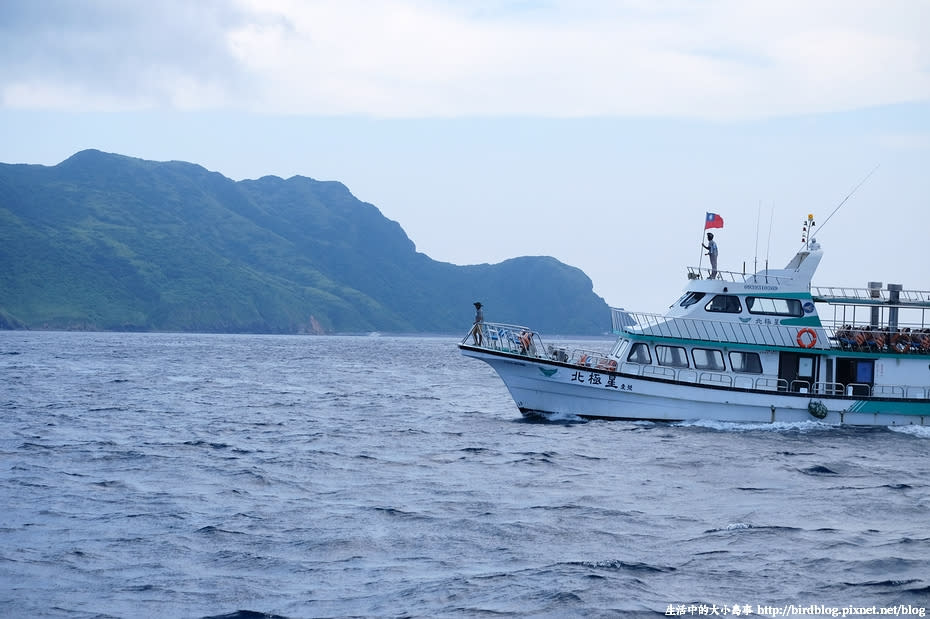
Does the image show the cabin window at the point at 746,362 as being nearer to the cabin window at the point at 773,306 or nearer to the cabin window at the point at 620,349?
the cabin window at the point at 773,306

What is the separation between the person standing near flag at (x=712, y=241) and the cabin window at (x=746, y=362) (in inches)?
133

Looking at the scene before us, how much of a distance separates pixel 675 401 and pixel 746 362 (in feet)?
11.5

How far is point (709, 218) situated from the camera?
135 feet

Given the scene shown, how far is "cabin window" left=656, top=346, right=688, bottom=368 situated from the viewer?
130 ft

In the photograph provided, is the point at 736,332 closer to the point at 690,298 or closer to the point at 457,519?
the point at 690,298

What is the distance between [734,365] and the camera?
3981 centimetres

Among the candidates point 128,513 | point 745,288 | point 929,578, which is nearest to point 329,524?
point 128,513

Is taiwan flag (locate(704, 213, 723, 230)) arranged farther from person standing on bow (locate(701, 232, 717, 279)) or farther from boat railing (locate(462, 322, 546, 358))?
boat railing (locate(462, 322, 546, 358))

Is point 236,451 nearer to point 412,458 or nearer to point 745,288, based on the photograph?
point 412,458

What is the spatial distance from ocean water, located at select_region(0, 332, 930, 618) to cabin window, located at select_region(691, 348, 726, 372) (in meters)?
2.63

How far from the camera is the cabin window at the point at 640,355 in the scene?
3991cm

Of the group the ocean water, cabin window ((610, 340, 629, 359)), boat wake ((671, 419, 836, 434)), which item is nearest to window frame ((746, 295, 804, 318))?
boat wake ((671, 419, 836, 434))

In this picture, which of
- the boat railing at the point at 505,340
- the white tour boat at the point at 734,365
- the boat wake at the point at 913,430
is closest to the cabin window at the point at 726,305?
the white tour boat at the point at 734,365

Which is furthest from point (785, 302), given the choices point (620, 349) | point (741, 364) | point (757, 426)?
A: point (620, 349)
